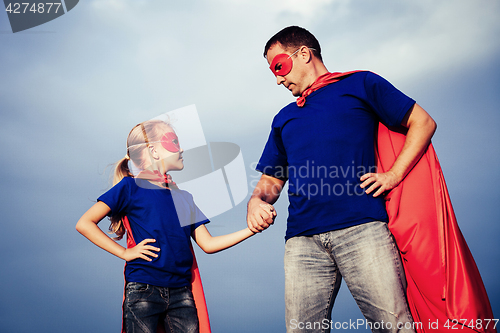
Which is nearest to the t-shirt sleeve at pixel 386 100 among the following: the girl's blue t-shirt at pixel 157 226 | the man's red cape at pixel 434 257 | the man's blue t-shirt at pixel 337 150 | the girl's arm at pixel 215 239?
the man's blue t-shirt at pixel 337 150

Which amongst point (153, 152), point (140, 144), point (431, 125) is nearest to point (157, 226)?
point (153, 152)

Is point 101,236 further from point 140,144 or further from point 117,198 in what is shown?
point 140,144

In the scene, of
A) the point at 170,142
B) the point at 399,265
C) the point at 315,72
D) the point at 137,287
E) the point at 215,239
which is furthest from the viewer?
the point at 170,142

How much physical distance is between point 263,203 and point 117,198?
1074mm

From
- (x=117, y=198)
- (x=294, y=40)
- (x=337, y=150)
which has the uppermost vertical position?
(x=294, y=40)

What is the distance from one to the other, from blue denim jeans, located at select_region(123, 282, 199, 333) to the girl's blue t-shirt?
0.17 feet

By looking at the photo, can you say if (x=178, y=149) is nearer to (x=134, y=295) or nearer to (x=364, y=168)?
(x=134, y=295)

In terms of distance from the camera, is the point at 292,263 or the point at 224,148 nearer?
the point at 292,263

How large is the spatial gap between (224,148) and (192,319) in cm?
186

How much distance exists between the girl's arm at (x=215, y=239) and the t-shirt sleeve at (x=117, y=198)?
57 centimetres

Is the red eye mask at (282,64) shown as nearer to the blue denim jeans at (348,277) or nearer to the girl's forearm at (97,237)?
the blue denim jeans at (348,277)

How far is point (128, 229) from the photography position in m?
2.58

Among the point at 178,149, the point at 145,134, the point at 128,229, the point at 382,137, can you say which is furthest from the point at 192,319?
the point at 382,137

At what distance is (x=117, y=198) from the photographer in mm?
2508
